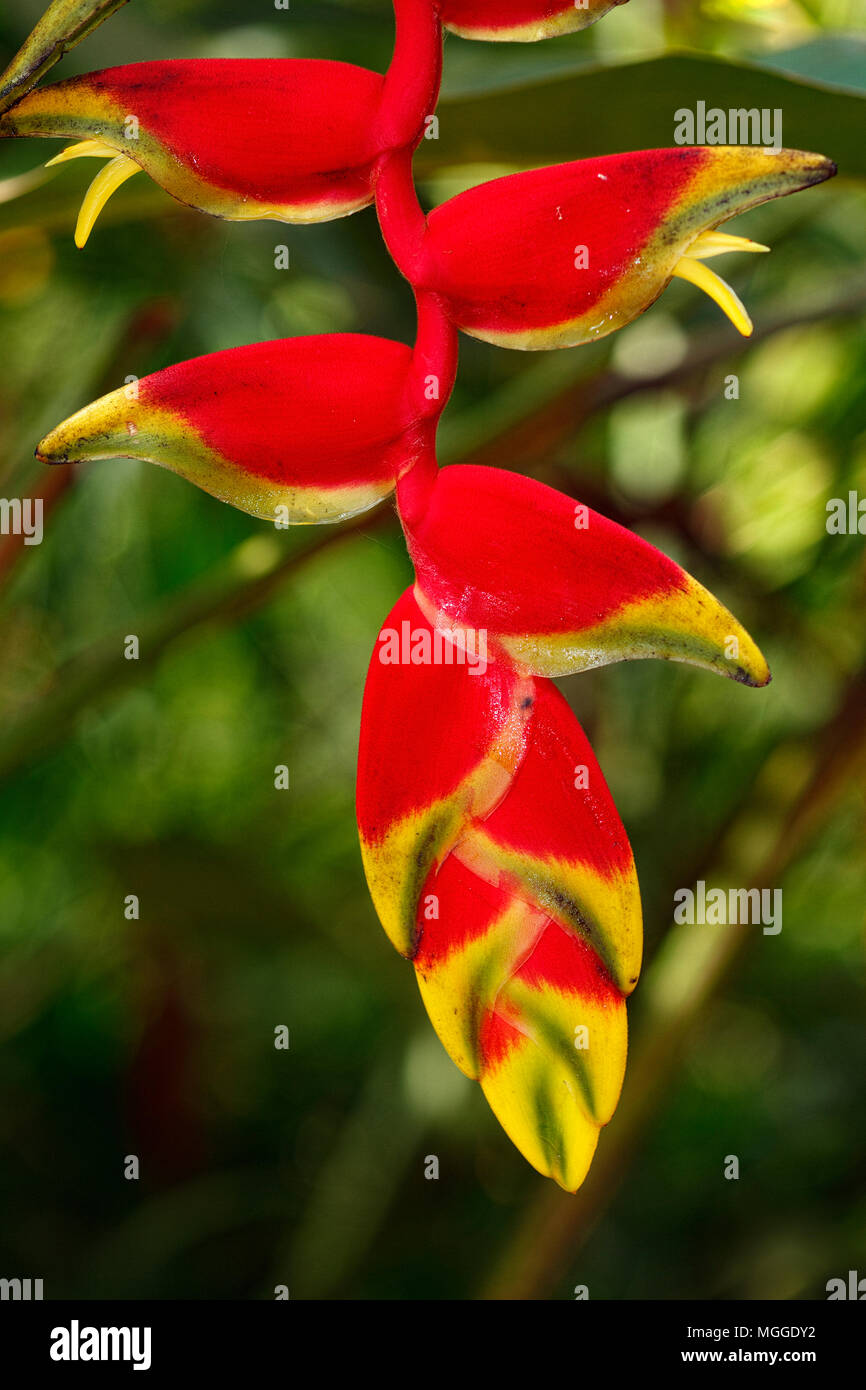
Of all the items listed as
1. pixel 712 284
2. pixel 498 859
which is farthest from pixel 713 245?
pixel 498 859

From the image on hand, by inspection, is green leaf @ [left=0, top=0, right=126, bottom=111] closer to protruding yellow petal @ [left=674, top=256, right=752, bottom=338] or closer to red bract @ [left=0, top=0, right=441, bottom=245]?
red bract @ [left=0, top=0, right=441, bottom=245]

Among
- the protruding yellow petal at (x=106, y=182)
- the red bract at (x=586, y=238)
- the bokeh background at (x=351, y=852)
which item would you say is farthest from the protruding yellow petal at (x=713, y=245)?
the bokeh background at (x=351, y=852)

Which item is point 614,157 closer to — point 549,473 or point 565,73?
point 565,73

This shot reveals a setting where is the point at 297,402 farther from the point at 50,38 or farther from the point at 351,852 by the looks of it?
the point at 351,852

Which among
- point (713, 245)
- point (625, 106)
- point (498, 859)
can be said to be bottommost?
point (498, 859)

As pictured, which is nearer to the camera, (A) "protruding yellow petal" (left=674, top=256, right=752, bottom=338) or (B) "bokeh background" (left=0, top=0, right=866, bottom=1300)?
(A) "protruding yellow petal" (left=674, top=256, right=752, bottom=338)

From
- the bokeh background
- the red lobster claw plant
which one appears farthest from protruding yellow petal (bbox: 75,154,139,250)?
the bokeh background
